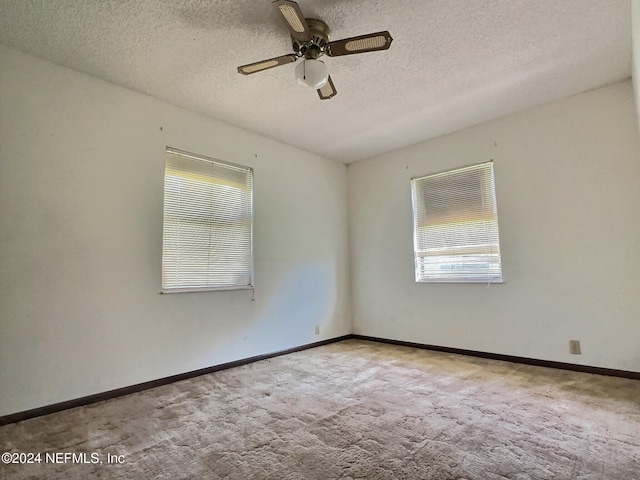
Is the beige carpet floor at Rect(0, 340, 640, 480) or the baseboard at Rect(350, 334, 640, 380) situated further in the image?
the baseboard at Rect(350, 334, 640, 380)

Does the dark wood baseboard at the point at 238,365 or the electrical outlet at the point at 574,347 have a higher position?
the electrical outlet at the point at 574,347

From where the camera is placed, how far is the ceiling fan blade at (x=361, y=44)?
2031 mm

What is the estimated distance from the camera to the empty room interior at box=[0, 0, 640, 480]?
206cm

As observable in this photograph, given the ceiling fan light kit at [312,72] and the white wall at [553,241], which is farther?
the white wall at [553,241]

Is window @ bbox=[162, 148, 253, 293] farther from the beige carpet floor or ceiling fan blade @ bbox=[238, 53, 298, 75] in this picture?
ceiling fan blade @ bbox=[238, 53, 298, 75]

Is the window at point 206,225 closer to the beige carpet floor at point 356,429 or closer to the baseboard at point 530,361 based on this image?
the beige carpet floor at point 356,429

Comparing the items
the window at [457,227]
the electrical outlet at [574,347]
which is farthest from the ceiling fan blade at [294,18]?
the electrical outlet at [574,347]

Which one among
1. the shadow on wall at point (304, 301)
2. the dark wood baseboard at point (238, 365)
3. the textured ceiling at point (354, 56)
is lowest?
the dark wood baseboard at point (238, 365)

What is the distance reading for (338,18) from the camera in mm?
2287

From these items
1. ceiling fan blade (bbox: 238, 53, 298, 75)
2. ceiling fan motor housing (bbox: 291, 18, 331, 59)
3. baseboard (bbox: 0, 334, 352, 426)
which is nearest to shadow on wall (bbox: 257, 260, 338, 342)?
baseboard (bbox: 0, 334, 352, 426)

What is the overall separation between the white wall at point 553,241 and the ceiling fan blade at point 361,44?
7.80 feet

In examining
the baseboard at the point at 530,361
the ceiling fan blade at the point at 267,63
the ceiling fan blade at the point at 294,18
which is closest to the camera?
the ceiling fan blade at the point at 294,18

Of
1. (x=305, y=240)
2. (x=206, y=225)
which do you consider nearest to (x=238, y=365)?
(x=206, y=225)

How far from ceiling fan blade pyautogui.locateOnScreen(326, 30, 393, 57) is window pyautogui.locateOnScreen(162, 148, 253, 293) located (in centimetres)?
194
